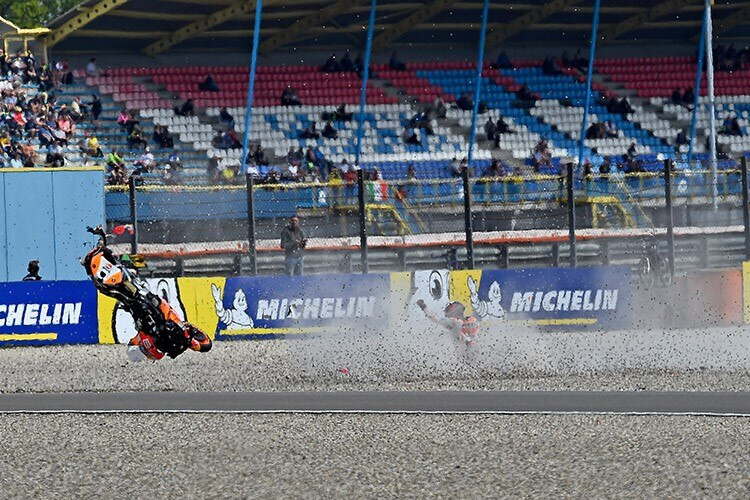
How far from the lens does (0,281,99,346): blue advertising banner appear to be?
1927 centimetres

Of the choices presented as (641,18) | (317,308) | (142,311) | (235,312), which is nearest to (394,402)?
(142,311)

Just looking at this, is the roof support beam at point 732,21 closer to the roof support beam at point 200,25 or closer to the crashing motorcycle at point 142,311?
the roof support beam at point 200,25

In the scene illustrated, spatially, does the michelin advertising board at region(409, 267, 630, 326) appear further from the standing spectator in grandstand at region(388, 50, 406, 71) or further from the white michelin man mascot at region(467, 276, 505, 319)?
the standing spectator in grandstand at region(388, 50, 406, 71)

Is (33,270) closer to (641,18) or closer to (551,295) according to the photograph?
(551,295)

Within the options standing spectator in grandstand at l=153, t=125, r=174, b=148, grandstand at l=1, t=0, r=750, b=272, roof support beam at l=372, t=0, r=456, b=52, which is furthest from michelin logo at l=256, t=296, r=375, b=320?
roof support beam at l=372, t=0, r=456, b=52

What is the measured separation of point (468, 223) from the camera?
2125 centimetres

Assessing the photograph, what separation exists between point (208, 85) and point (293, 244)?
14677 millimetres

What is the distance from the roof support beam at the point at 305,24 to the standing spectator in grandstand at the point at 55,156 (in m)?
8.53

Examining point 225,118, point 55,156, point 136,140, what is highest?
point 225,118

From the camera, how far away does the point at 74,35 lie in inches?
1357

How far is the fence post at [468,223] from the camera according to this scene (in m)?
20.9

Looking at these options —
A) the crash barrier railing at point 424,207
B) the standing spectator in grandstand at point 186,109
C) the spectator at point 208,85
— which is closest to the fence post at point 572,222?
the crash barrier railing at point 424,207

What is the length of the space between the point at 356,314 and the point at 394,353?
1.99m

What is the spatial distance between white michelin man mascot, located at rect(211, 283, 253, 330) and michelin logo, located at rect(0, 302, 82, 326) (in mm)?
1804
